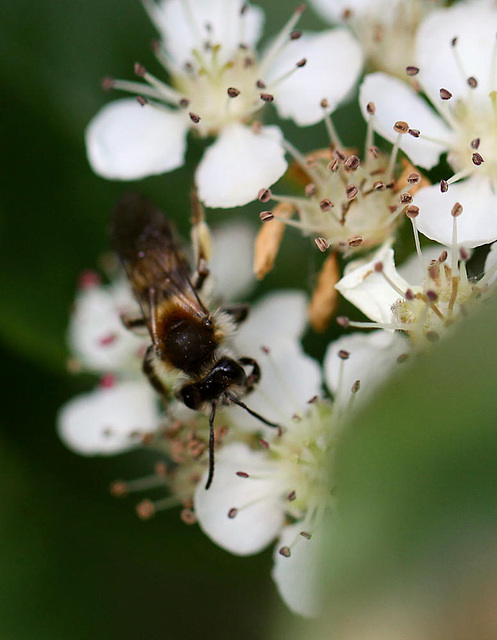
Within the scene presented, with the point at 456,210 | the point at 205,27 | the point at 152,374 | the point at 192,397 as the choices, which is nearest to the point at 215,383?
the point at 192,397

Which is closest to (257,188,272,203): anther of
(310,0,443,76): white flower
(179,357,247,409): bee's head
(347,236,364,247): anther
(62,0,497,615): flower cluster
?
(62,0,497,615): flower cluster

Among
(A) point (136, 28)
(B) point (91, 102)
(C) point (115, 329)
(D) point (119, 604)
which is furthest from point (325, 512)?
(A) point (136, 28)

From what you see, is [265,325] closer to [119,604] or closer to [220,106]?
[220,106]

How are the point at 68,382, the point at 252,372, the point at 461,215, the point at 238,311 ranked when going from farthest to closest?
the point at 68,382, the point at 238,311, the point at 252,372, the point at 461,215

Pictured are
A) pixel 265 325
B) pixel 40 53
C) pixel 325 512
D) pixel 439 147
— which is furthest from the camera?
pixel 40 53

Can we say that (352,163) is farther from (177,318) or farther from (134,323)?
(134,323)

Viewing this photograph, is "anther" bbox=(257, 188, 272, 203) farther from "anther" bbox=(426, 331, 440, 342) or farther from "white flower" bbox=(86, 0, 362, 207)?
"anther" bbox=(426, 331, 440, 342)
